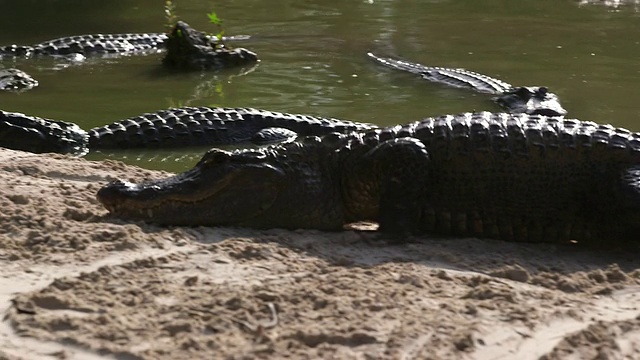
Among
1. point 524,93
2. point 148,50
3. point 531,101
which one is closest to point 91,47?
point 148,50

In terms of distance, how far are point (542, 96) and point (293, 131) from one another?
8.62ft

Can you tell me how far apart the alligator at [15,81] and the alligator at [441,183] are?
22.9 feet

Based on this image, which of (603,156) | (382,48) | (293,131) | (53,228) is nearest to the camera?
(53,228)

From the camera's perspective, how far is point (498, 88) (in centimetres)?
1105

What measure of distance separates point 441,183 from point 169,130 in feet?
14.0

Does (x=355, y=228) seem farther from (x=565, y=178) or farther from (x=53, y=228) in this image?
(x=53, y=228)

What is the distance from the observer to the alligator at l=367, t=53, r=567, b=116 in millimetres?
9688

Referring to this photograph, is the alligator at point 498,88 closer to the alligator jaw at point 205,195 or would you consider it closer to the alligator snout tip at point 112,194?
the alligator jaw at point 205,195

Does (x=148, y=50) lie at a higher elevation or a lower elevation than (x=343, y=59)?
lower

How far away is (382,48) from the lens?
14.1 metres

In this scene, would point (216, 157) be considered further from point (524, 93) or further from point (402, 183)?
point (524, 93)

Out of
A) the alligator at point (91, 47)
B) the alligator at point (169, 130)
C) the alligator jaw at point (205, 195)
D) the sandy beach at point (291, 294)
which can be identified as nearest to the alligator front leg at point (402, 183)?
the sandy beach at point (291, 294)

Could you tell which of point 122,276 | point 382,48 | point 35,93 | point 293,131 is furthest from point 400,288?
point 382,48

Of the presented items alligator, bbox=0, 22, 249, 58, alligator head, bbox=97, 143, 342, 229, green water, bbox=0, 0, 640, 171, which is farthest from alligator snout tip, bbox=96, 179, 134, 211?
alligator, bbox=0, 22, 249, 58
